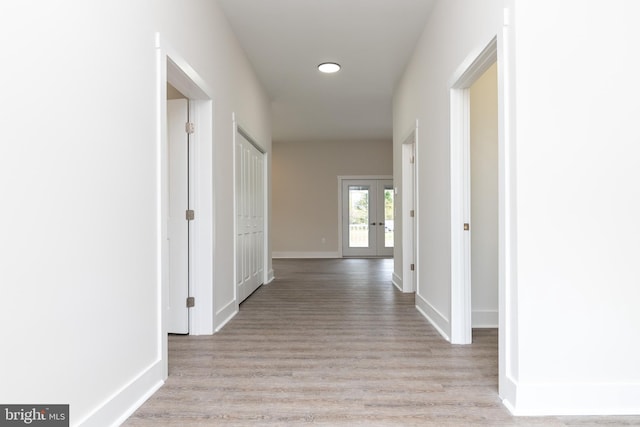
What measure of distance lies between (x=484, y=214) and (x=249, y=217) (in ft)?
8.60

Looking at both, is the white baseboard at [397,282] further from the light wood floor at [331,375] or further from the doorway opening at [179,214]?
the doorway opening at [179,214]

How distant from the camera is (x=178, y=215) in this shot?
10.5ft

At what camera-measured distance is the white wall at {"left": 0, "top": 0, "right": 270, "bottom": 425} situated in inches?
50.5

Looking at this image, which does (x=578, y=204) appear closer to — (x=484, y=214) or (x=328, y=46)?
(x=484, y=214)

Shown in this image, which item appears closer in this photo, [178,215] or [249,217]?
[178,215]

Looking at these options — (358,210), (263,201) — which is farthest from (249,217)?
(358,210)

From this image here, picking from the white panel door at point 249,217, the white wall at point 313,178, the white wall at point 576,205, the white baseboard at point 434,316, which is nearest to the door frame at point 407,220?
the white baseboard at point 434,316

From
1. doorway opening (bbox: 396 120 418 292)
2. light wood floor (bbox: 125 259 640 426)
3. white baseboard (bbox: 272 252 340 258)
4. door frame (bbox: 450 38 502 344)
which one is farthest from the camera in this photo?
white baseboard (bbox: 272 252 340 258)

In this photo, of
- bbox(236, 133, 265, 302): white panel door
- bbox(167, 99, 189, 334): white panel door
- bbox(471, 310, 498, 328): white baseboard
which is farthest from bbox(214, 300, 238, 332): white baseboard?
bbox(471, 310, 498, 328): white baseboard

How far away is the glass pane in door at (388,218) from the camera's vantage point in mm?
9906

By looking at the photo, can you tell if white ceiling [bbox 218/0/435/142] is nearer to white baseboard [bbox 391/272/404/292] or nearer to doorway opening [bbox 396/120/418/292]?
doorway opening [bbox 396/120/418/292]

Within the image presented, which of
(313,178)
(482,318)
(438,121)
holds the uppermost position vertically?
(313,178)

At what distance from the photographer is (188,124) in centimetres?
320

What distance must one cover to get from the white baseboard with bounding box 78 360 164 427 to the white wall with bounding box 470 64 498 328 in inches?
96.7
